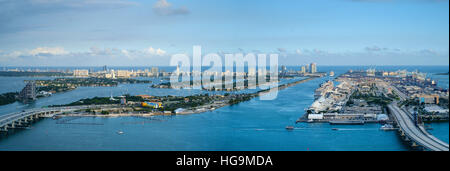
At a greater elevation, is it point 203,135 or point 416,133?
point 416,133

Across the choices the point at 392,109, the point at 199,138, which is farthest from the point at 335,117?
the point at 199,138

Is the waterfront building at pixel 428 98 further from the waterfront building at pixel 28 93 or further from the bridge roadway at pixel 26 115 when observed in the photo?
the waterfront building at pixel 28 93

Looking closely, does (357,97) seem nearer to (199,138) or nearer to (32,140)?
(199,138)

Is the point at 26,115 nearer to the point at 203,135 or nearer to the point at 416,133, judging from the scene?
the point at 203,135

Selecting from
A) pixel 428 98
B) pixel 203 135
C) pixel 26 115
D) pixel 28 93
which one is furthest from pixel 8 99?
pixel 428 98

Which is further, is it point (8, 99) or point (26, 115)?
point (8, 99)

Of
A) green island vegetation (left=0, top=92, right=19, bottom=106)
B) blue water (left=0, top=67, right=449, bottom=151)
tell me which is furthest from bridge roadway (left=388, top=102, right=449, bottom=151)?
green island vegetation (left=0, top=92, right=19, bottom=106)
